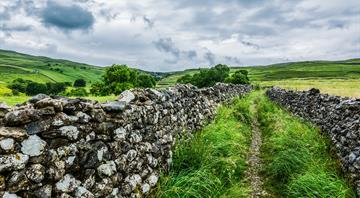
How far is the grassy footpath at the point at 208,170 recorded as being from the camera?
7.93m

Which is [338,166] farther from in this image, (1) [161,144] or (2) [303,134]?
(1) [161,144]

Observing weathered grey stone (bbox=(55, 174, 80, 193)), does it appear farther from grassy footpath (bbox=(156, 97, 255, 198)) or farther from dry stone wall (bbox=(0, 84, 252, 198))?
grassy footpath (bbox=(156, 97, 255, 198))

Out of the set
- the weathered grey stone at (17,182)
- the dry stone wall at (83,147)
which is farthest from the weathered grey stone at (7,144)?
the weathered grey stone at (17,182)

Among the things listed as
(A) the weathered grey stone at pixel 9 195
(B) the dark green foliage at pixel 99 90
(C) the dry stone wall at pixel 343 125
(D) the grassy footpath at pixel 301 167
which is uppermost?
(A) the weathered grey stone at pixel 9 195

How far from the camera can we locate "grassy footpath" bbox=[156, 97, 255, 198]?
793cm

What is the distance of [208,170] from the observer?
29.5ft

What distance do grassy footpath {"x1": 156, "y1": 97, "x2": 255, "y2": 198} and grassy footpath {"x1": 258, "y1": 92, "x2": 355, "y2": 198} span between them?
870 mm

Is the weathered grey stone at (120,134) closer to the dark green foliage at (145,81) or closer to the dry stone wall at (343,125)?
the dry stone wall at (343,125)

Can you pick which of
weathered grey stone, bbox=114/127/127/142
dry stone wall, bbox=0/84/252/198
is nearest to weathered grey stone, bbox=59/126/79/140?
dry stone wall, bbox=0/84/252/198

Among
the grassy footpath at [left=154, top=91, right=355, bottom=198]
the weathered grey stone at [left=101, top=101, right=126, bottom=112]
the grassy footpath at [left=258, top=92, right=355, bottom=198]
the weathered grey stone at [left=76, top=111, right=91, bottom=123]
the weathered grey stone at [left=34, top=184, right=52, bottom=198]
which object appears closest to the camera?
the weathered grey stone at [left=34, top=184, right=52, bottom=198]

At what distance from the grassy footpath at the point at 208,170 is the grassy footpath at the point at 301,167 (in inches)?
34.3

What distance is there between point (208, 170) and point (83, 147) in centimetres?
387

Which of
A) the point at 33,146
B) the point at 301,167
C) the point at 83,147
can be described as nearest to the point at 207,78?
the point at 301,167

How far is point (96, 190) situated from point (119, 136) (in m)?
1.21
